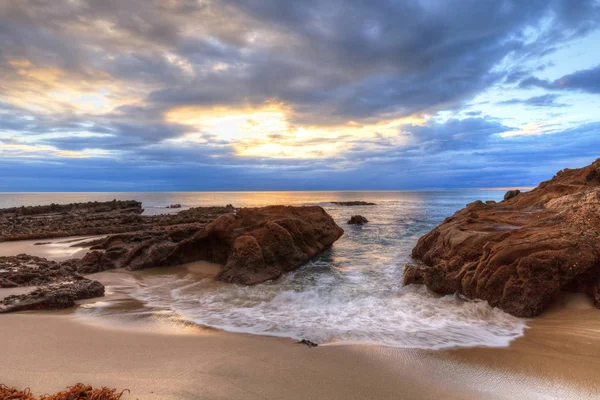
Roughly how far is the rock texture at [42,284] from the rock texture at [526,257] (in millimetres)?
8467

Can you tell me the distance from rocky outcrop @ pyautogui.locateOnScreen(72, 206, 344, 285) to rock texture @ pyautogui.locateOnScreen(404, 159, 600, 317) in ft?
14.9

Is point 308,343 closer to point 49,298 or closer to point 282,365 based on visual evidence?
point 282,365

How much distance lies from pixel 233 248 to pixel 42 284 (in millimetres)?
5283

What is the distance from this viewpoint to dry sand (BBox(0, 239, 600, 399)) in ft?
11.9

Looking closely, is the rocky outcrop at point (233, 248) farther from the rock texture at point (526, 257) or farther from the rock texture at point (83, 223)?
the rock texture at point (526, 257)

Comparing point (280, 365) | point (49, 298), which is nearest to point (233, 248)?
point (49, 298)

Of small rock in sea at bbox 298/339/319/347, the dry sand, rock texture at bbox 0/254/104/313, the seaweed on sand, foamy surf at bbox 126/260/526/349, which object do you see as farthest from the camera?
rock texture at bbox 0/254/104/313

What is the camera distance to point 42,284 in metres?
8.29

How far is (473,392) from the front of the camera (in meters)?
3.65

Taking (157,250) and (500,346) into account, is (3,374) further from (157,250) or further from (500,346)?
(157,250)

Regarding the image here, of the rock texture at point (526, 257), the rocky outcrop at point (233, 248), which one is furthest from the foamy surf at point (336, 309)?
the rocky outcrop at point (233, 248)

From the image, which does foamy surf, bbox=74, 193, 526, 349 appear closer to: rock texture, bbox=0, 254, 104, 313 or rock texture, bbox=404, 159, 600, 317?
rock texture, bbox=404, 159, 600, 317

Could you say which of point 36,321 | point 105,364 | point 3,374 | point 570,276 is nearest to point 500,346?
point 570,276

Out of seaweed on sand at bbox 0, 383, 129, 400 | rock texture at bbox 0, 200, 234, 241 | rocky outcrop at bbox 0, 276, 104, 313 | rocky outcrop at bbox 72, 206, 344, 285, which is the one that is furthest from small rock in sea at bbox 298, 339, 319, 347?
rock texture at bbox 0, 200, 234, 241
